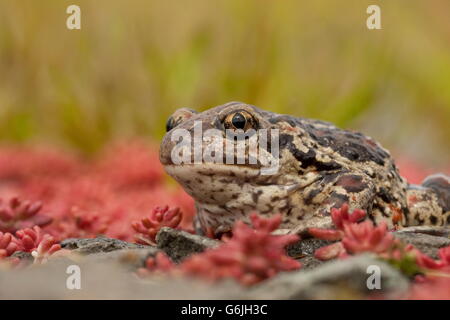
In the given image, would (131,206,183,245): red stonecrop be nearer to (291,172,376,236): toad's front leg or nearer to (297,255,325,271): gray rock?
(291,172,376,236): toad's front leg

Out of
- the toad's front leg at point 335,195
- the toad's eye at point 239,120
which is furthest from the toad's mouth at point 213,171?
the toad's front leg at point 335,195

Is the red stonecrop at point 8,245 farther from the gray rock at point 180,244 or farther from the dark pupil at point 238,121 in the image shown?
the dark pupil at point 238,121

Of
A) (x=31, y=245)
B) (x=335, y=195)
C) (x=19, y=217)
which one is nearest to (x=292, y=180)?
(x=335, y=195)

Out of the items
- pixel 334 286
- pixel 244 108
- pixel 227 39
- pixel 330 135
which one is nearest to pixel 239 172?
pixel 244 108

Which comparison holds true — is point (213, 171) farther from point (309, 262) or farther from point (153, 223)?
point (309, 262)

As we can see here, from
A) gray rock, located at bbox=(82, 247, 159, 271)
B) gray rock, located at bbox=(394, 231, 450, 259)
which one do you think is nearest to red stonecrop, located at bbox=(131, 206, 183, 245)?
gray rock, located at bbox=(82, 247, 159, 271)
